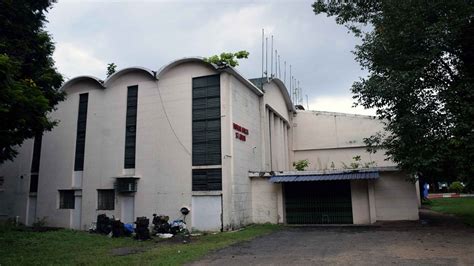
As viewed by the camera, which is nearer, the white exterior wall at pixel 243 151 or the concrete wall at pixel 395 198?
the white exterior wall at pixel 243 151

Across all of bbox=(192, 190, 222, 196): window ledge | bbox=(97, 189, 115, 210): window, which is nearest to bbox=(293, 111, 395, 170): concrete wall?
bbox=(192, 190, 222, 196): window ledge

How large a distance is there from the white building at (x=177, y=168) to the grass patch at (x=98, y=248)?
8.35ft

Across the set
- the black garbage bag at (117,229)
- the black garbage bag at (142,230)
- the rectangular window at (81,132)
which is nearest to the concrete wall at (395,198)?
the black garbage bag at (142,230)

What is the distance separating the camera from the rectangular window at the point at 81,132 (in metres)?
18.4

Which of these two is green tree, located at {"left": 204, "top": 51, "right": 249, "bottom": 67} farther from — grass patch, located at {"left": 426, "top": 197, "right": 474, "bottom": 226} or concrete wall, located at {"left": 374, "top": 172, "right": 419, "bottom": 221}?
grass patch, located at {"left": 426, "top": 197, "right": 474, "bottom": 226}

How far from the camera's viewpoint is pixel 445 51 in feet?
44.3

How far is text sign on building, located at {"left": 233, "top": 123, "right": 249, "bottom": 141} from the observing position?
1633 cm

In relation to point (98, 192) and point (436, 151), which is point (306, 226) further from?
point (98, 192)

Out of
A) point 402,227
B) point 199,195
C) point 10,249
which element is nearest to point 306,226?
point 402,227

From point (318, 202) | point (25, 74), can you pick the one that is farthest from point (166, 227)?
point (25, 74)

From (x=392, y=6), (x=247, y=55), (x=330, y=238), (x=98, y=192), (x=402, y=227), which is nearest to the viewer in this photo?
(x=330, y=238)

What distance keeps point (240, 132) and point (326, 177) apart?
446cm

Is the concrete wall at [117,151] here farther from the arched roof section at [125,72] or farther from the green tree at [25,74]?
the green tree at [25,74]

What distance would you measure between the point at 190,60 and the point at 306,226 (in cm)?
926
